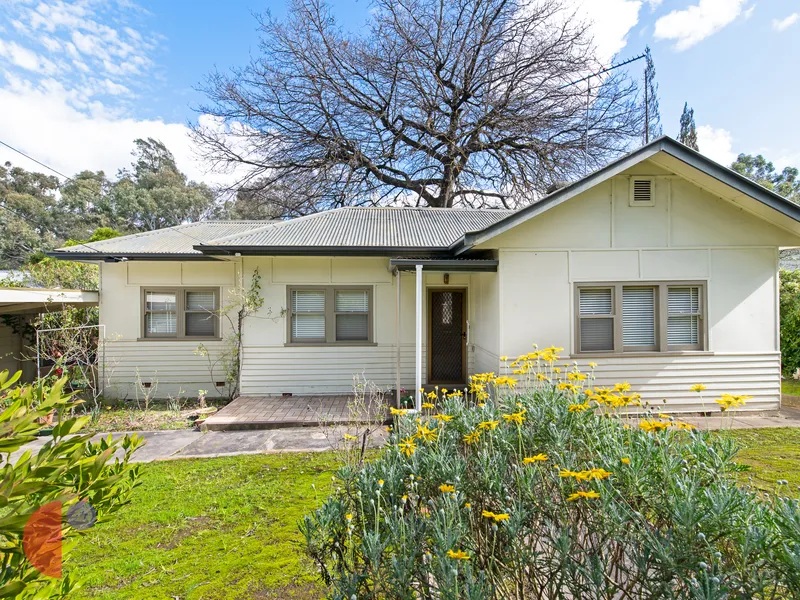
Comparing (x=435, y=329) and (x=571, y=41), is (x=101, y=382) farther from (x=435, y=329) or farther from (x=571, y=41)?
(x=571, y=41)

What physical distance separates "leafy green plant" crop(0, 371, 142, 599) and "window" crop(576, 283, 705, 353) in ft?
24.7

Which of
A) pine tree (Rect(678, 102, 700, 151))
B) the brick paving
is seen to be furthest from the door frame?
pine tree (Rect(678, 102, 700, 151))

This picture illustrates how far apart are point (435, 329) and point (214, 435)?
5.22 m

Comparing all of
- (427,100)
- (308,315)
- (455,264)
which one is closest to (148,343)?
(308,315)

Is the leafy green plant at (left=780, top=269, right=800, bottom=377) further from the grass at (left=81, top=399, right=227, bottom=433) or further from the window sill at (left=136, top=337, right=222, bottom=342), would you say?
the window sill at (left=136, top=337, right=222, bottom=342)

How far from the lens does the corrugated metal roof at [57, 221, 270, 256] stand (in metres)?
9.47

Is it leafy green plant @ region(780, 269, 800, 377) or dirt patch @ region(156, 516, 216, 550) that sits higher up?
leafy green plant @ region(780, 269, 800, 377)

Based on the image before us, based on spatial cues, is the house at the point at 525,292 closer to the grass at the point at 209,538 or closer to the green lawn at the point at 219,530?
the green lawn at the point at 219,530

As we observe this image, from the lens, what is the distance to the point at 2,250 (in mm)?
33688

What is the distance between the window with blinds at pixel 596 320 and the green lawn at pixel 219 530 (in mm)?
2590

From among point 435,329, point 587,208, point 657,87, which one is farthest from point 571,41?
point 435,329

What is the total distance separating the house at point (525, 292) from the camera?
24.3ft

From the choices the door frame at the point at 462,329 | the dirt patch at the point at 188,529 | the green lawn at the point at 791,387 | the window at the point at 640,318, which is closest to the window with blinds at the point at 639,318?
the window at the point at 640,318

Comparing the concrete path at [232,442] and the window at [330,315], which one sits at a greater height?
the window at [330,315]
